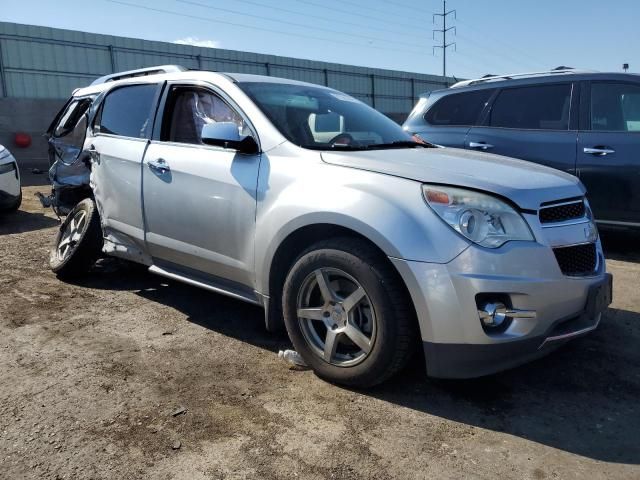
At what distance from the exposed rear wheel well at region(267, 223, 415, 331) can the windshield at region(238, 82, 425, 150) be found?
1.76 ft

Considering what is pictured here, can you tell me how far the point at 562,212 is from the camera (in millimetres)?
2926

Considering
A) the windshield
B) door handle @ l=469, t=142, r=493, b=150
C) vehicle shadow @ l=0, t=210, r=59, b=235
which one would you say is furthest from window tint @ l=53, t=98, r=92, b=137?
door handle @ l=469, t=142, r=493, b=150

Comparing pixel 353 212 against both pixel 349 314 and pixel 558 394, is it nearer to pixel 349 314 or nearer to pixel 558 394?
pixel 349 314

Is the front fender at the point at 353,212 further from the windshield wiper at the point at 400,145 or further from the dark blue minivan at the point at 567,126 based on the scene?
the dark blue minivan at the point at 567,126

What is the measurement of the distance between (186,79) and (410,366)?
2523 millimetres

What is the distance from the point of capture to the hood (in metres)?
2.75

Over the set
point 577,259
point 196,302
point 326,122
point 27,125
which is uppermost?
point 27,125

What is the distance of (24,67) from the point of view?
1695 cm

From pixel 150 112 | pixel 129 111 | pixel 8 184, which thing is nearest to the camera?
pixel 150 112

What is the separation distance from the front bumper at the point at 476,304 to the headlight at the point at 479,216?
0.06 metres

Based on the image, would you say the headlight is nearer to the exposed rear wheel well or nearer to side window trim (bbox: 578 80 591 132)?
the exposed rear wheel well

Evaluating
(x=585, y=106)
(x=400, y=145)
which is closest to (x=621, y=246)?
(x=585, y=106)

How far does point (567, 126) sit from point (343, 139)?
127 inches

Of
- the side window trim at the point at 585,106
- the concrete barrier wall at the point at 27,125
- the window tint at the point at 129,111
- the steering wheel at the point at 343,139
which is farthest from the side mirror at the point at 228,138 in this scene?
the concrete barrier wall at the point at 27,125
